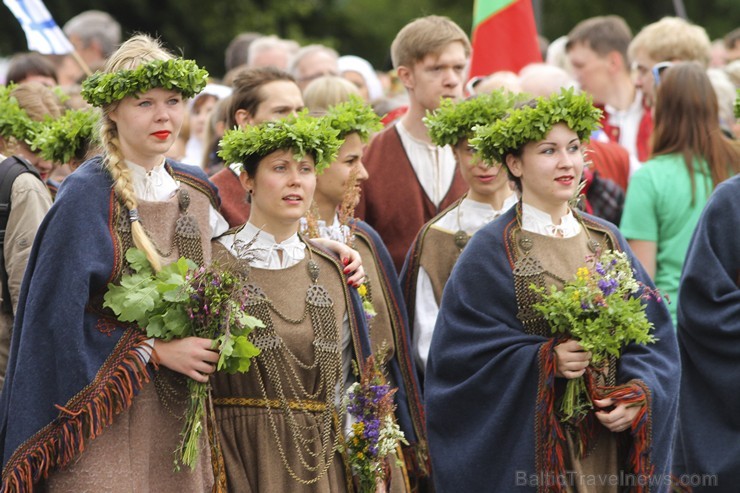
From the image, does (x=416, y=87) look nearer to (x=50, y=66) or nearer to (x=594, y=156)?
(x=594, y=156)

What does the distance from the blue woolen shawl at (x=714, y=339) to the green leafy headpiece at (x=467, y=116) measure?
4.04ft

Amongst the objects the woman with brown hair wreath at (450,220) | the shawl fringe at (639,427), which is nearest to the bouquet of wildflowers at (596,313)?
the shawl fringe at (639,427)

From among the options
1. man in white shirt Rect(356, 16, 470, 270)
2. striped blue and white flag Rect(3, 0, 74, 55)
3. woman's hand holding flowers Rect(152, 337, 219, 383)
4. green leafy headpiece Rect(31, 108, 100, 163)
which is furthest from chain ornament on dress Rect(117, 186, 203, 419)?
striped blue and white flag Rect(3, 0, 74, 55)

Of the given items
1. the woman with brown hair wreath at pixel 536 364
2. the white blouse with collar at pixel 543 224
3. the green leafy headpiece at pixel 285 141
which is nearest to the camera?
the green leafy headpiece at pixel 285 141

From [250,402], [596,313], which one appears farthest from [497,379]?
[250,402]

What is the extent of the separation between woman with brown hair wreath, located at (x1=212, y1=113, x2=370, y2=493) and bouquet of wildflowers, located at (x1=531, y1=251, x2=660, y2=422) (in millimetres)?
945

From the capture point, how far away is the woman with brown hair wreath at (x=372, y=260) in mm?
6934

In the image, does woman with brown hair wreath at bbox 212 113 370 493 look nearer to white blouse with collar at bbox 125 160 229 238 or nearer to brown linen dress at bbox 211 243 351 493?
brown linen dress at bbox 211 243 351 493

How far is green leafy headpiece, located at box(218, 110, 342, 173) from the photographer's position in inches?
239

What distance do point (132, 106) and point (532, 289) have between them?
201 cm

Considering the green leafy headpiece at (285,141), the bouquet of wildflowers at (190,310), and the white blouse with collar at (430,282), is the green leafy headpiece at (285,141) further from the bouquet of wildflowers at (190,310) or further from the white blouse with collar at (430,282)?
the white blouse with collar at (430,282)

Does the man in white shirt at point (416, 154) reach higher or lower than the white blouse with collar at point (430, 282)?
higher

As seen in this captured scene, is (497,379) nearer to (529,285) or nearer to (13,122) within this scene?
(529,285)

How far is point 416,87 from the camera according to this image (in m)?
8.32
